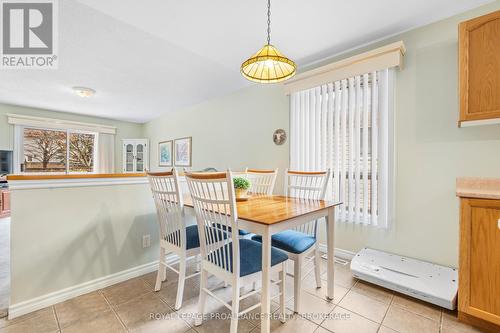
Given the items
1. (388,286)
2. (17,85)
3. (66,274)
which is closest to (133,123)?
(17,85)

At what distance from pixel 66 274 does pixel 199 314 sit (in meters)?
1.22

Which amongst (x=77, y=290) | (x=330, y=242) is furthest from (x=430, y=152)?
(x=77, y=290)

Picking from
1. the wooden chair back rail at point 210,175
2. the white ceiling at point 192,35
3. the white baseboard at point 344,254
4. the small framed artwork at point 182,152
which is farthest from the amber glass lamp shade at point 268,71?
the small framed artwork at point 182,152

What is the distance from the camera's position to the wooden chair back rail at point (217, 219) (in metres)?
1.28

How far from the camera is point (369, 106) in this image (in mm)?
2404

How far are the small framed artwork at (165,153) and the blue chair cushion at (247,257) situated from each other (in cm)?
449

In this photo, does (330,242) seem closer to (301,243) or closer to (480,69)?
(301,243)

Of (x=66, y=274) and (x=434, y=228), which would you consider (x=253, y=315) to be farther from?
(x=434, y=228)

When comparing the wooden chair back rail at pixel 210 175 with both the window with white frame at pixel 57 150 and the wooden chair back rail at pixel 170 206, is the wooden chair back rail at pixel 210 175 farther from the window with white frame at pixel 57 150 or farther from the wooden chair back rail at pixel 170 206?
the window with white frame at pixel 57 150

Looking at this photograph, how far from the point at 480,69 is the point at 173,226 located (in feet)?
8.67

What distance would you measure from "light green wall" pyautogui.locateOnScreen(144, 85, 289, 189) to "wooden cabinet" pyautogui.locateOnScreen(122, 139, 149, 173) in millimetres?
1505

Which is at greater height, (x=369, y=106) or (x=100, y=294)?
(x=369, y=106)

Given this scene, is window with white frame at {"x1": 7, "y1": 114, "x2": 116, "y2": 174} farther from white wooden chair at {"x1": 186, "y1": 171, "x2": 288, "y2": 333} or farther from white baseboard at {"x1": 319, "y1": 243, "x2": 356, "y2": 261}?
white baseboard at {"x1": 319, "y1": 243, "x2": 356, "y2": 261}

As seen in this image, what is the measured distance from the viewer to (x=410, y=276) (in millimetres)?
1890
